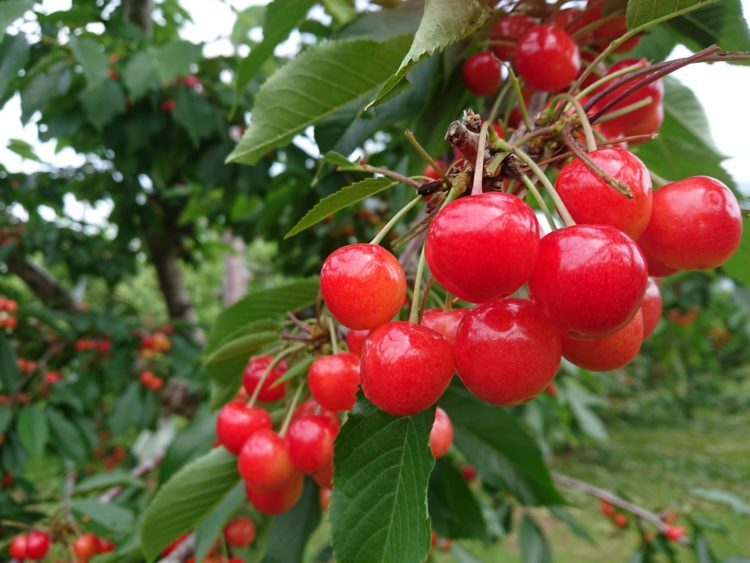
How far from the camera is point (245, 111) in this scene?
262 centimetres

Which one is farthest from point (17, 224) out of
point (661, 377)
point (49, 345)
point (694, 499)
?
point (661, 377)

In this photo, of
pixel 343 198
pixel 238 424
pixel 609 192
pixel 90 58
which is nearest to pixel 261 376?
pixel 238 424

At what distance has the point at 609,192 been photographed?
0.53 m

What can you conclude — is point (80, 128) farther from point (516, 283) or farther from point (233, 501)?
point (516, 283)

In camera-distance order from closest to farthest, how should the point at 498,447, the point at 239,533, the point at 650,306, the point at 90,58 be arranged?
the point at 650,306, the point at 498,447, the point at 239,533, the point at 90,58

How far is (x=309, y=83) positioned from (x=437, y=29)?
15.0 inches

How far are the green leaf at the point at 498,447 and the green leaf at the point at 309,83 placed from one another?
2.18 ft

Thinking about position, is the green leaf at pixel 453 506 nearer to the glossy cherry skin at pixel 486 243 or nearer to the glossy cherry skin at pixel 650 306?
the glossy cherry skin at pixel 650 306

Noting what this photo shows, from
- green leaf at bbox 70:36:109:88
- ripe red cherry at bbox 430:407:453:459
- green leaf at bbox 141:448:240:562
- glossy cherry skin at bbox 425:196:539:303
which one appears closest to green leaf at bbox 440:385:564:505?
ripe red cherry at bbox 430:407:453:459

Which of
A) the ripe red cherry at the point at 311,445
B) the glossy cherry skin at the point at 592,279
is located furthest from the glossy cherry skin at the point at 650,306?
the ripe red cherry at the point at 311,445

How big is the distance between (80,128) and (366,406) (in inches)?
96.2

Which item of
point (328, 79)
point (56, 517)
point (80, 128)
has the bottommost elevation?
point (56, 517)

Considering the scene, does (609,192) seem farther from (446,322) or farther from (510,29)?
(510,29)

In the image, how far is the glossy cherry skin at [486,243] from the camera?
500 millimetres
